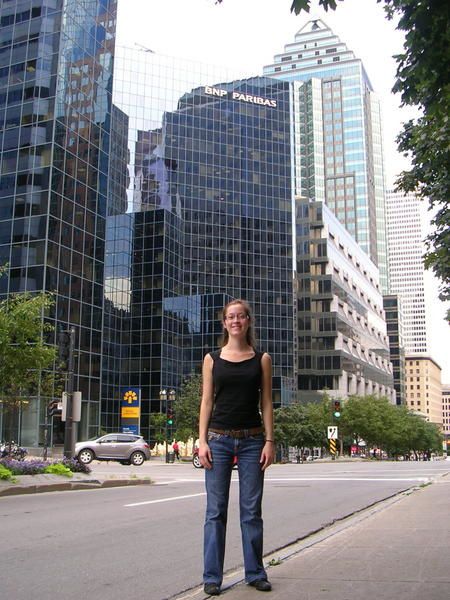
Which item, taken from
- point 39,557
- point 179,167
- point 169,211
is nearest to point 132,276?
point 169,211

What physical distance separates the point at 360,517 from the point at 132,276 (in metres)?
62.5

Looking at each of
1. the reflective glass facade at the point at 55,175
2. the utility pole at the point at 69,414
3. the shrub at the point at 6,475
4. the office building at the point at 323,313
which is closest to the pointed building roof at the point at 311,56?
the office building at the point at 323,313

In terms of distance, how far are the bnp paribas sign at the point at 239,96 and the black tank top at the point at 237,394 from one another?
282 ft

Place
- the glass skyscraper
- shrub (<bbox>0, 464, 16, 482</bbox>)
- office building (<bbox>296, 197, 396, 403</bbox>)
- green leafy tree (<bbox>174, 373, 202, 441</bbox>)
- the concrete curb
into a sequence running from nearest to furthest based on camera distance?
the concrete curb < shrub (<bbox>0, 464, 16, 482</bbox>) < the glass skyscraper < green leafy tree (<bbox>174, 373, 202, 441</bbox>) < office building (<bbox>296, 197, 396, 403</bbox>)

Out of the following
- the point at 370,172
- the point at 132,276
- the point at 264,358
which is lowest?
the point at 264,358

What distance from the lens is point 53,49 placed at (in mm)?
51594

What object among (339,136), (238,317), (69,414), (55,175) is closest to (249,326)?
(238,317)

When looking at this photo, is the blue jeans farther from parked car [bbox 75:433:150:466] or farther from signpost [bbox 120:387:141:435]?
signpost [bbox 120:387:141:435]

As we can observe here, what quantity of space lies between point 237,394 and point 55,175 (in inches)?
1876

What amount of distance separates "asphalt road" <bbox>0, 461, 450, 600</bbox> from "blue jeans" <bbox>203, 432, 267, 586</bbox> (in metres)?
0.70

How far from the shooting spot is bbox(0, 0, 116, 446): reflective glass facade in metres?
47.9

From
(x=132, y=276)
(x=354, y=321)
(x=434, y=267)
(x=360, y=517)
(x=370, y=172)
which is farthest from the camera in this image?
(x=370, y=172)

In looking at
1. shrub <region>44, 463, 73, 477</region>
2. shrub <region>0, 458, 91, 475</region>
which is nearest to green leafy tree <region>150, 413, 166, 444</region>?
shrub <region>0, 458, 91, 475</region>

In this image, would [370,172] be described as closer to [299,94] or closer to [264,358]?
[299,94]
